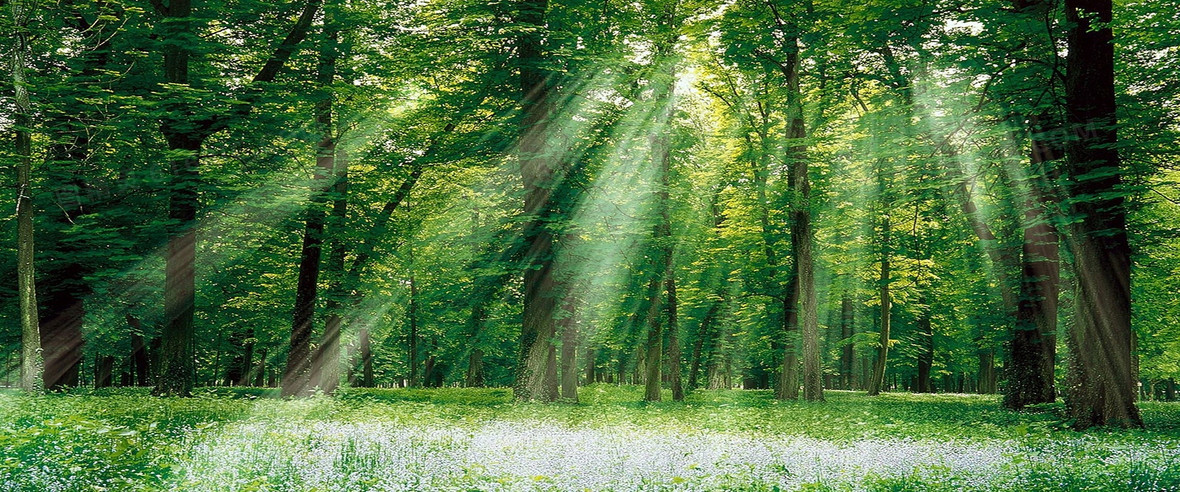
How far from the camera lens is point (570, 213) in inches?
716

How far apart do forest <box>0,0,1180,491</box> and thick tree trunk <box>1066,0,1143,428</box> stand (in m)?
0.06

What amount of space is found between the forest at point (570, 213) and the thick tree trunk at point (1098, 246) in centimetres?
6

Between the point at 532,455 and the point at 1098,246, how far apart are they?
10.8 meters

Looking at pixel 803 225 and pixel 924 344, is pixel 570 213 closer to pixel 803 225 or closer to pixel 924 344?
pixel 803 225

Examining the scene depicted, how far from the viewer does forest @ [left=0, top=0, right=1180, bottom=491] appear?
960cm

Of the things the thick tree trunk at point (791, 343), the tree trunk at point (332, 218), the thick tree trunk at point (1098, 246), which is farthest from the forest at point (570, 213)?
the thick tree trunk at point (791, 343)

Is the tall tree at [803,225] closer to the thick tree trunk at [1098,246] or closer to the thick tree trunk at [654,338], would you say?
the thick tree trunk at [654,338]

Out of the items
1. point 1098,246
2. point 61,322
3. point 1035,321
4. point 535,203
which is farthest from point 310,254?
point 1035,321

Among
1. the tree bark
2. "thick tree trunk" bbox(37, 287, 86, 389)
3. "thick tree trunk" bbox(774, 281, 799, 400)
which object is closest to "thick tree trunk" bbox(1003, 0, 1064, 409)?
"thick tree trunk" bbox(774, 281, 799, 400)

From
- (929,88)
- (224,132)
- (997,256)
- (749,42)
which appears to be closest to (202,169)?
(224,132)

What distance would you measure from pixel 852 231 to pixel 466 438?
79.4ft

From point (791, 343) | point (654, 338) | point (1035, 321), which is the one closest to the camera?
point (1035, 321)

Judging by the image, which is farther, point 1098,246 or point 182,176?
point 182,176

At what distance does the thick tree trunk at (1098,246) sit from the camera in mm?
12406
